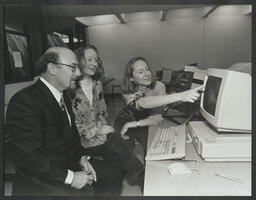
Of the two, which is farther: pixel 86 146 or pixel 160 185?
pixel 86 146

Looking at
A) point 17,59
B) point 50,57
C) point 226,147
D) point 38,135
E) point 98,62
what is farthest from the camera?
point 98,62

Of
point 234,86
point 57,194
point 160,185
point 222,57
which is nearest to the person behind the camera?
point 160,185

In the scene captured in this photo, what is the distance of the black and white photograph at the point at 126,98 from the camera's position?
1225mm

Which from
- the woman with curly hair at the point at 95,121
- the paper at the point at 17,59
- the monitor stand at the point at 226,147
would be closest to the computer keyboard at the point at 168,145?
the monitor stand at the point at 226,147

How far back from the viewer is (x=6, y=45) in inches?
60.7

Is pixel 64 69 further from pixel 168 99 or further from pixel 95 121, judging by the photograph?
pixel 168 99

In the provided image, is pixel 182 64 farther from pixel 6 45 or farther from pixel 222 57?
pixel 6 45

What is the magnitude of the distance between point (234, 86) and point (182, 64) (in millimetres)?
542

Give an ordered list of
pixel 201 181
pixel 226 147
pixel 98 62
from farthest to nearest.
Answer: pixel 98 62 < pixel 226 147 < pixel 201 181

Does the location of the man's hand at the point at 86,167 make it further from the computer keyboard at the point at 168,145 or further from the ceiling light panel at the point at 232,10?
the ceiling light panel at the point at 232,10

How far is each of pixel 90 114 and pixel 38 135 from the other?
54cm

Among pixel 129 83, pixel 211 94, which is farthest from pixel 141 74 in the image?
pixel 211 94

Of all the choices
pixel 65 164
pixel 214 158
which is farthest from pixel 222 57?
pixel 65 164

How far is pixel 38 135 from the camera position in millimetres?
1344
